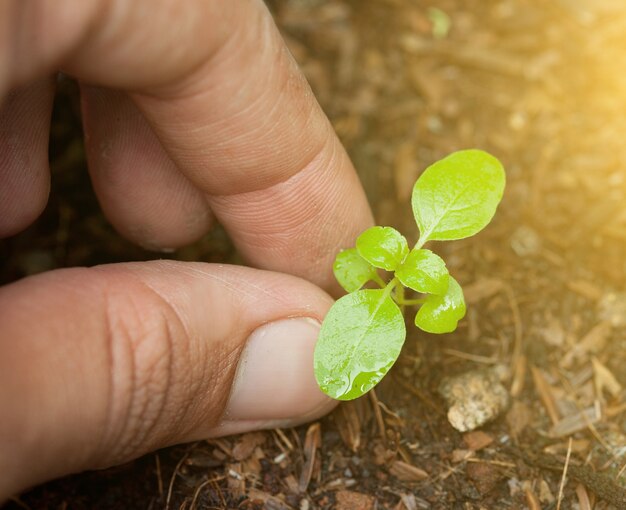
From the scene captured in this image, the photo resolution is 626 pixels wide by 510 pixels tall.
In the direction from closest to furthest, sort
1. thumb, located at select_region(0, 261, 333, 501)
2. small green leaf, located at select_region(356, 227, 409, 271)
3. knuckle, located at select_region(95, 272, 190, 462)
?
thumb, located at select_region(0, 261, 333, 501), knuckle, located at select_region(95, 272, 190, 462), small green leaf, located at select_region(356, 227, 409, 271)

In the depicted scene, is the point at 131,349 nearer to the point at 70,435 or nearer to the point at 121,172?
the point at 70,435

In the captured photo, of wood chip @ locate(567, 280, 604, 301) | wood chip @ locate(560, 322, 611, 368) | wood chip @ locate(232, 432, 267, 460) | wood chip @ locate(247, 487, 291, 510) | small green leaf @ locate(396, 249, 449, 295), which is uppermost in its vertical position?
small green leaf @ locate(396, 249, 449, 295)

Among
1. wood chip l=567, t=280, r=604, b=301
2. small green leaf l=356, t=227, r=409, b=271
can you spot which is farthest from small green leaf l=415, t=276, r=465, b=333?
wood chip l=567, t=280, r=604, b=301

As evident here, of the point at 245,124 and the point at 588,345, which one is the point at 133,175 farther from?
the point at 588,345

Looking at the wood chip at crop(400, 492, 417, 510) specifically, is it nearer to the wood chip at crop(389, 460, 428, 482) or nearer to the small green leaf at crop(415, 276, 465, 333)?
the wood chip at crop(389, 460, 428, 482)

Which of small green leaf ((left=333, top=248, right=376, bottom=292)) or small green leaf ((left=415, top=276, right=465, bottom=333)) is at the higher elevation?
small green leaf ((left=333, top=248, right=376, bottom=292))

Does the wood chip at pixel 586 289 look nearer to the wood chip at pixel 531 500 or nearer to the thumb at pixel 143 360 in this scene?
the wood chip at pixel 531 500

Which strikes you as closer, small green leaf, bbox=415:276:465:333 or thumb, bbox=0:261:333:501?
thumb, bbox=0:261:333:501

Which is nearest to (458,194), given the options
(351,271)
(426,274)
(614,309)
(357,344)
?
(426,274)

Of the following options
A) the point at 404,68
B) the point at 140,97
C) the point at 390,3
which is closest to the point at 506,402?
the point at 140,97
